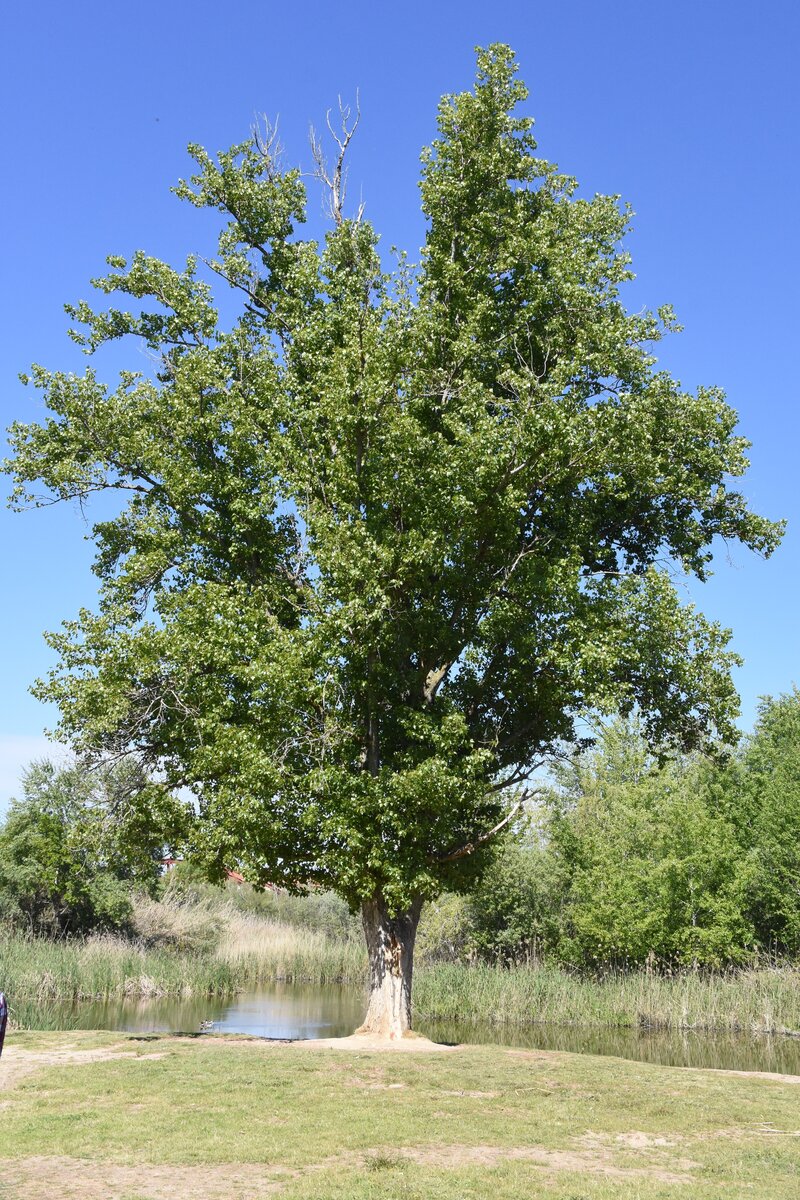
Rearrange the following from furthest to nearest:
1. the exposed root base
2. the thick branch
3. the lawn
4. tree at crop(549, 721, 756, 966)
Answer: tree at crop(549, 721, 756, 966) < the thick branch < the exposed root base < the lawn

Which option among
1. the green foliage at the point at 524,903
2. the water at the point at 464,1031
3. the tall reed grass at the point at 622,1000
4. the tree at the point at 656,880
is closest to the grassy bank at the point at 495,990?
the tall reed grass at the point at 622,1000

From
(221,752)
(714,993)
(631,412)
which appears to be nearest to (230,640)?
(221,752)

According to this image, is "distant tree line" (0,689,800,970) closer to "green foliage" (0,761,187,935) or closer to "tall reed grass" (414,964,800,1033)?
"green foliage" (0,761,187,935)

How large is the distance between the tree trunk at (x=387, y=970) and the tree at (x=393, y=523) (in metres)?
0.05

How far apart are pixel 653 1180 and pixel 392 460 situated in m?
11.1

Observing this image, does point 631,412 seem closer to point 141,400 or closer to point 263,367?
point 263,367

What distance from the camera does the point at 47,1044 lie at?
52.0 feet

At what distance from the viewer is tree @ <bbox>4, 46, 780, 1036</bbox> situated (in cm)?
1631

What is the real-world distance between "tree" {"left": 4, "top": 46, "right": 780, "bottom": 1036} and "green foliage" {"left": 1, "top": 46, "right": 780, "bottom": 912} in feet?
0.21

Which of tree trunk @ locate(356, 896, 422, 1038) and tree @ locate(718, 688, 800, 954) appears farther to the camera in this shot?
tree @ locate(718, 688, 800, 954)

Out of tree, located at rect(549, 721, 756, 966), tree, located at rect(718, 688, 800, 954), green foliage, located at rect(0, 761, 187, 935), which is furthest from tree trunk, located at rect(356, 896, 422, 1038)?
tree, located at rect(718, 688, 800, 954)

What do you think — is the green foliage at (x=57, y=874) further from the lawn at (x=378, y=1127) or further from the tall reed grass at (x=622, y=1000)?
the lawn at (x=378, y=1127)

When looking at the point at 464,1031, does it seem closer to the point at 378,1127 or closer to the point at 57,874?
the point at 57,874

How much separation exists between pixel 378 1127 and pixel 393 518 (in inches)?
384
